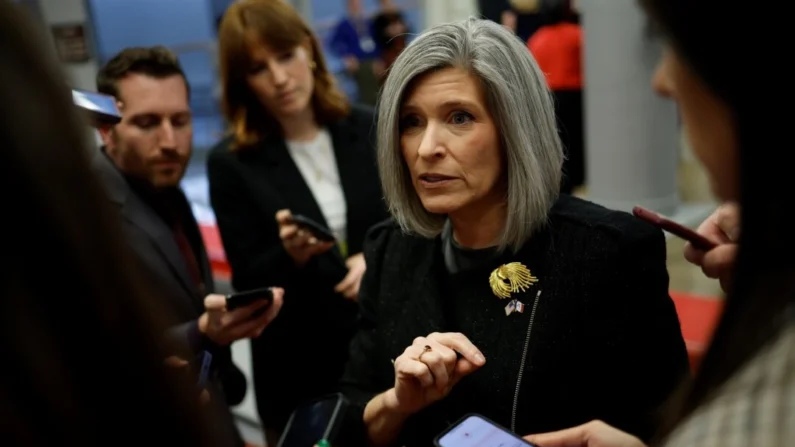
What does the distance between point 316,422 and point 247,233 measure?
34.4 inches

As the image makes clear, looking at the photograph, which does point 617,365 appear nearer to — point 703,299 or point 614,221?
point 614,221

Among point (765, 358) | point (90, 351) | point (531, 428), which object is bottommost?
point (531, 428)

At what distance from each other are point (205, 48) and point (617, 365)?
8512mm

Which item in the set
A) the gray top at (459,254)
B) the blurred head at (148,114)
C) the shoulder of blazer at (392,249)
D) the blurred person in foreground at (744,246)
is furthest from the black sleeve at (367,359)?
the blurred person in foreground at (744,246)

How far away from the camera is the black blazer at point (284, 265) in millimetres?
2041

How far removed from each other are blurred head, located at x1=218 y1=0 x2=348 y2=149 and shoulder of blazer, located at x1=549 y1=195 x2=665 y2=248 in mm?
1033

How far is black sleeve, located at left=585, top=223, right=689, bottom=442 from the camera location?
3.96 feet

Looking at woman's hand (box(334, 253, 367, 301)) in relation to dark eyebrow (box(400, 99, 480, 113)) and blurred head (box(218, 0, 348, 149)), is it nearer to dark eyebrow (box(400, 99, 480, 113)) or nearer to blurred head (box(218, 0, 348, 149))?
blurred head (box(218, 0, 348, 149))

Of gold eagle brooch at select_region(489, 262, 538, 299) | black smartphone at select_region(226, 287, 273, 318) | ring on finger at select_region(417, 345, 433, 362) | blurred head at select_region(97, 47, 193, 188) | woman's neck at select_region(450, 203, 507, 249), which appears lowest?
black smartphone at select_region(226, 287, 273, 318)

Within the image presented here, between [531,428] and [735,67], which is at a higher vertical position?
[735,67]

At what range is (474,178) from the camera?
1.32 meters

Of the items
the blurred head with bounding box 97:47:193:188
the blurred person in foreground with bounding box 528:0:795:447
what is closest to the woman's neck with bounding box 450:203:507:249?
the blurred person in foreground with bounding box 528:0:795:447

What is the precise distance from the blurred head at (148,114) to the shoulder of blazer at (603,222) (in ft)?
3.43

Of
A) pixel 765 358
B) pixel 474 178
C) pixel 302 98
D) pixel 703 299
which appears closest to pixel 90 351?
pixel 765 358
